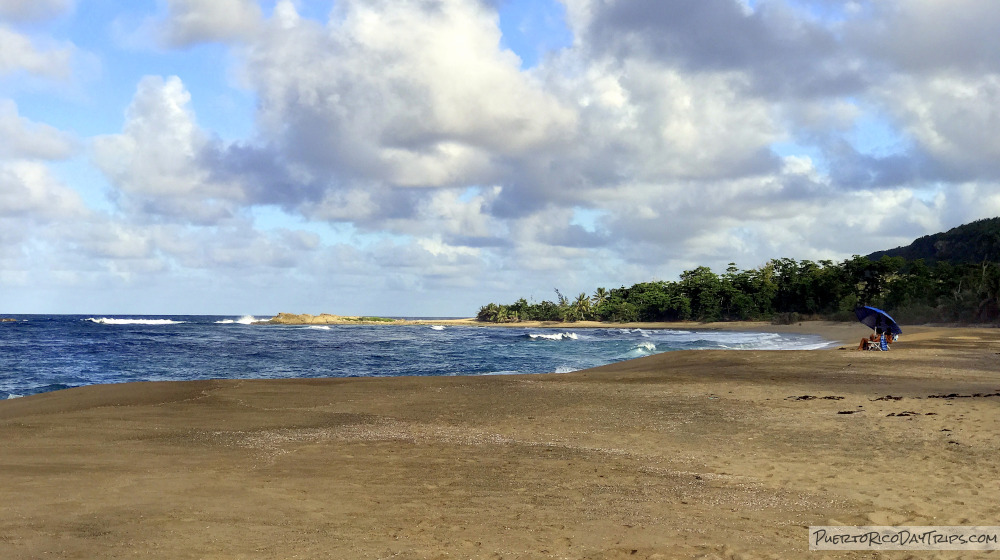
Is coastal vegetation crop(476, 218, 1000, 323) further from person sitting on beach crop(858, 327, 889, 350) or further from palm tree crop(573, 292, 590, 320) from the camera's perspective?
person sitting on beach crop(858, 327, 889, 350)

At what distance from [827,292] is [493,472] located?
325 feet

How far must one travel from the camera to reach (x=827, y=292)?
95750mm

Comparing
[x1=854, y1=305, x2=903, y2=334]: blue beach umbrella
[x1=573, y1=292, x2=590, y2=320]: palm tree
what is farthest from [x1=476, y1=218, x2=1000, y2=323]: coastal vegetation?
[x1=854, y1=305, x2=903, y2=334]: blue beach umbrella

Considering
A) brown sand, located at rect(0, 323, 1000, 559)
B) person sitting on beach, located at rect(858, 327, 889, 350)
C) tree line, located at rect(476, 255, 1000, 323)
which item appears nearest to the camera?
brown sand, located at rect(0, 323, 1000, 559)

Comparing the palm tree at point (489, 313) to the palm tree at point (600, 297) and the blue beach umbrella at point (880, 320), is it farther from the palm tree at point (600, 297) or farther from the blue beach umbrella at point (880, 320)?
the blue beach umbrella at point (880, 320)

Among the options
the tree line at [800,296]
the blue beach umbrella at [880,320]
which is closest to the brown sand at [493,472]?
the blue beach umbrella at [880,320]

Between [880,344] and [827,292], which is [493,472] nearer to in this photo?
[880,344]

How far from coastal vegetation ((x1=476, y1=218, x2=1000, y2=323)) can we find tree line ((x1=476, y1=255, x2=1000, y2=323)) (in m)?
0.12

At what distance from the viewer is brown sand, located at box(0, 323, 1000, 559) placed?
19.3ft

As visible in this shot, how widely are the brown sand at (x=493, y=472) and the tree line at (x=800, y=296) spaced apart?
53131mm

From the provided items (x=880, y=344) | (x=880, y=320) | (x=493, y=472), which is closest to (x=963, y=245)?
(x=880, y=320)

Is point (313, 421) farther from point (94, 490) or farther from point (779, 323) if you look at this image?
point (779, 323)

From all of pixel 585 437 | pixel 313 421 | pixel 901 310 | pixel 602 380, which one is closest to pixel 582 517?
pixel 585 437

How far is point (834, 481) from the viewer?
7809mm
